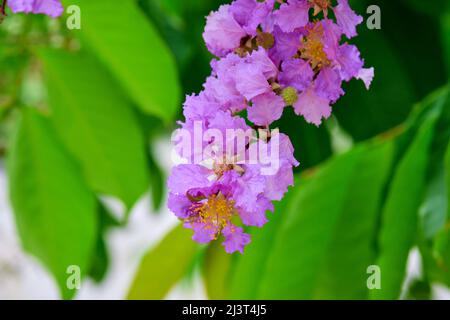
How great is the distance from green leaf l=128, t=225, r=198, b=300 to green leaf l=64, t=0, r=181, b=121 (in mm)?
156

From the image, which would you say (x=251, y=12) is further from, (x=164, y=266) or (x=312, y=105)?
(x=164, y=266)

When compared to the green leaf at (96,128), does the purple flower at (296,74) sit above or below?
below

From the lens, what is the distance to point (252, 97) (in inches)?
10.0

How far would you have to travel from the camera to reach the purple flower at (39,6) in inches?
11.0

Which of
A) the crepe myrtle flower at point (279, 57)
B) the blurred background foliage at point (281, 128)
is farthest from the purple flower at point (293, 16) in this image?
the blurred background foliage at point (281, 128)

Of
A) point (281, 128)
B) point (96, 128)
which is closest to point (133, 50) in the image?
point (96, 128)

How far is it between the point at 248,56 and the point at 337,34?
37mm

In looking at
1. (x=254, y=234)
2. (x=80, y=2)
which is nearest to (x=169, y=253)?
(x=254, y=234)

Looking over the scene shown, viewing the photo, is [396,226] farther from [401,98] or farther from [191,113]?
[191,113]

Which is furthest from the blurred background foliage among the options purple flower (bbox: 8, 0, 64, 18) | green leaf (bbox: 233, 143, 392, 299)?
purple flower (bbox: 8, 0, 64, 18)

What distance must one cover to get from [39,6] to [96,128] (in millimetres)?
537

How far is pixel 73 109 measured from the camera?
0.82 m

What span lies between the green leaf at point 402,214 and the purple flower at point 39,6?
39 cm

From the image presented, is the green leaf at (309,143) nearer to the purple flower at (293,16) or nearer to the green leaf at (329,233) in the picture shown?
the green leaf at (329,233)
